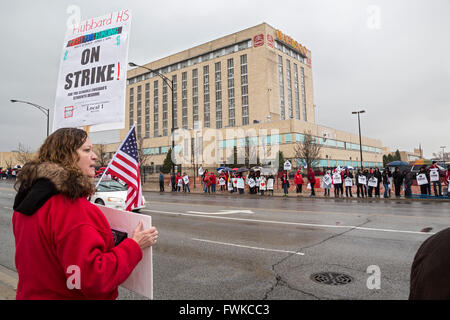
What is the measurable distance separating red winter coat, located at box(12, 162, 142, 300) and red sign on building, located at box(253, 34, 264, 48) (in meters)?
75.1

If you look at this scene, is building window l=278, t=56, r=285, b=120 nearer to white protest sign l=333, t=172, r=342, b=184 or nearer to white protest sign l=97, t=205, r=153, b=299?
white protest sign l=333, t=172, r=342, b=184

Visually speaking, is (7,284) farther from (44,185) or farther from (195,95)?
(195,95)

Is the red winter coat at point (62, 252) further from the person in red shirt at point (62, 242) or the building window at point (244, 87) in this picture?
the building window at point (244, 87)

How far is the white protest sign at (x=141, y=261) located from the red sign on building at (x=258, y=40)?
245ft

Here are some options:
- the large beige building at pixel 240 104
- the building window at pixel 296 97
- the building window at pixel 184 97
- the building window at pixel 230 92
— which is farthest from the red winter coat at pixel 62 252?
the building window at pixel 184 97

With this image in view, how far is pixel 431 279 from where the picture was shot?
3.89ft

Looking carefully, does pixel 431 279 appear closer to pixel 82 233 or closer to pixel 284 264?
pixel 82 233

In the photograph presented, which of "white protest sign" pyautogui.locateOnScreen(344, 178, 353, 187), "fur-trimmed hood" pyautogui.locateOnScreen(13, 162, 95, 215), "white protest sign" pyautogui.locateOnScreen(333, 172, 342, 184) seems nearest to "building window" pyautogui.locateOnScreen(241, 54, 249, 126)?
"white protest sign" pyautogui.locateOnScreen(333, 172, 342, 184)

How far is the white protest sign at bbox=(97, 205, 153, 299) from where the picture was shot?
1.98 m

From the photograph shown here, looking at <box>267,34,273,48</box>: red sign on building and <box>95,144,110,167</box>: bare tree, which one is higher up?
<box>267,34,273,48</box>: red sign on building

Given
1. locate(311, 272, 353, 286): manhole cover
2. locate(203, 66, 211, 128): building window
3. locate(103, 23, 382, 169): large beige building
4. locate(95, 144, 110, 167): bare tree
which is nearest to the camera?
locate(311, 272, 353, 286): manhole cover

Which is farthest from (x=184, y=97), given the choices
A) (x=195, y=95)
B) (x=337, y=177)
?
(x=337, y=177)

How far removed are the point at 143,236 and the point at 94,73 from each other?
209 cm

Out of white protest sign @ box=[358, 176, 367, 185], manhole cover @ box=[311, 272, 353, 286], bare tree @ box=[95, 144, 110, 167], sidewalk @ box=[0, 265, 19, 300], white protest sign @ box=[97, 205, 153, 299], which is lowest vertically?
manhole cover @ box=[311, 272, 353, 286]
